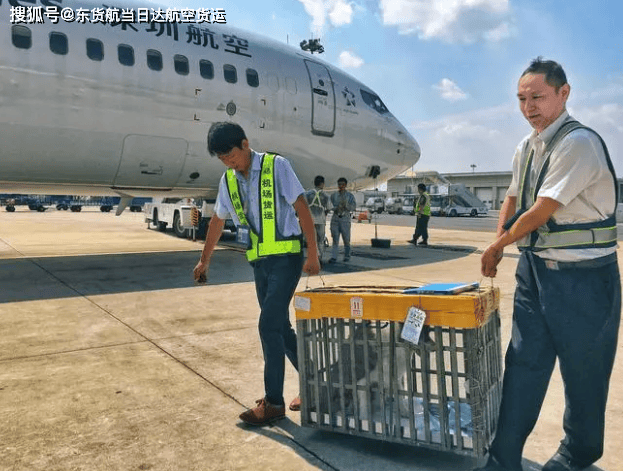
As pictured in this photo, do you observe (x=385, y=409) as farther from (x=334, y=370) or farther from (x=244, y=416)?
(x=244, y=416)

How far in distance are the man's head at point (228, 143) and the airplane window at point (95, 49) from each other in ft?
20.2

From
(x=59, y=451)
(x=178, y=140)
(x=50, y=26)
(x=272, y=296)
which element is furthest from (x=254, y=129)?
(x=59, y=451)

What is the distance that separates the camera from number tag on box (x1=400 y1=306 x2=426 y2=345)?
247cm

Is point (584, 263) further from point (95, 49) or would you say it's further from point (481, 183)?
point (481, 183)

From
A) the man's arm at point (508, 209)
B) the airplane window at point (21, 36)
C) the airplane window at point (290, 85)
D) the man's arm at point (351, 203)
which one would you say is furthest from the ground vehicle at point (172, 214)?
the man's arm at point (508, 209)

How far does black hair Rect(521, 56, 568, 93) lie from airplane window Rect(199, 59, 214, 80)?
25.7ft

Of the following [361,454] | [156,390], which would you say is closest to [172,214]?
[156,390]

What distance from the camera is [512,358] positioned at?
2.57 meters

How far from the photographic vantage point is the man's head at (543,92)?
247 cm

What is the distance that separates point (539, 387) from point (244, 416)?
1658 mm

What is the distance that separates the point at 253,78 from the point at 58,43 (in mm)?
3533

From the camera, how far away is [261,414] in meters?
3.07

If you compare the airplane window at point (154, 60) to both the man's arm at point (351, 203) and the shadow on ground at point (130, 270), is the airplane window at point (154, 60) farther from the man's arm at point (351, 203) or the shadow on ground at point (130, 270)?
the man's arm at point (351, 203)

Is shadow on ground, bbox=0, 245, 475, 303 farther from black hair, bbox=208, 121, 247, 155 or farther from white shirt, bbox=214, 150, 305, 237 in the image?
black hair, bbox=208, 121, 247, 155
